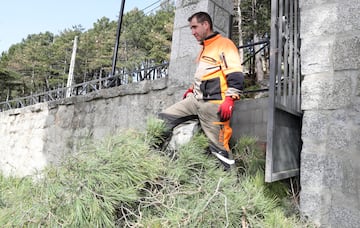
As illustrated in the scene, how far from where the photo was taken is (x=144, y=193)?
1.71m

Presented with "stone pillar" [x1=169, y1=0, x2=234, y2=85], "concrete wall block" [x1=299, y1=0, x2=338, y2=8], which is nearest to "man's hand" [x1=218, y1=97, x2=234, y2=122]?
"concrete wall block" [x1=299, y1=0, x2=338, y2=8]

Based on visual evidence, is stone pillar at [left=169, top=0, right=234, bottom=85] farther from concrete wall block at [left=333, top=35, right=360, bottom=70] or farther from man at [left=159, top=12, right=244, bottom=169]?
concrete wall block at [left=333, top=35, right=360, bottom=70]

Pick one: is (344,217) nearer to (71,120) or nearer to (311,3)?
(311,3)

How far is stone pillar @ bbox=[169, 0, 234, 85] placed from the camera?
9.49 feet

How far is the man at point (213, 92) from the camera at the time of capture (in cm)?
208

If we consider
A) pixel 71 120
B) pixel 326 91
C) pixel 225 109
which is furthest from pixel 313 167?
pixel 71 120

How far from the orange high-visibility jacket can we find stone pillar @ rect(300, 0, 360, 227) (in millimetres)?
448

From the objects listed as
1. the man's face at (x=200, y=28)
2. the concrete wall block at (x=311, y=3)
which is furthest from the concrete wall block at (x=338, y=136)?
the man's face at (x=200, y=28)

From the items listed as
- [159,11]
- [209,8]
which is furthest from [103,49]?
[209,8]

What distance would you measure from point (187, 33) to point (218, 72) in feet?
3.04

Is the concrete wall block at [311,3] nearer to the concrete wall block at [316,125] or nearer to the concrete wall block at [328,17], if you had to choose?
the concrete wall block at [328,17]

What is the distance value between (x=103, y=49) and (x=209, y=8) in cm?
2483

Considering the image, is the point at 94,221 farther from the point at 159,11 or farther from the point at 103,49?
the point at 103,49

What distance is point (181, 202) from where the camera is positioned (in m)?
1.64
